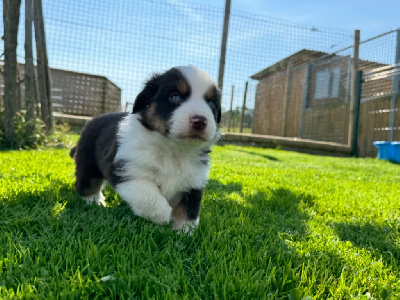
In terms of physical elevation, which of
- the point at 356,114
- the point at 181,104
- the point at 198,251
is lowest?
the point at 198,251

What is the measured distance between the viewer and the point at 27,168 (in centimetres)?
371

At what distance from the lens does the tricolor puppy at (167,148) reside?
6.68 ft

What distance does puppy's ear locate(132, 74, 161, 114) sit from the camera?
2.39 meters

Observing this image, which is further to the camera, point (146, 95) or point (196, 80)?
point (146, 95)

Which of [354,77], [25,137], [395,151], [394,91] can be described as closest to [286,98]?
[354,77]

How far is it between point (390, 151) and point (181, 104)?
8361 mm

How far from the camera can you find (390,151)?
889cm

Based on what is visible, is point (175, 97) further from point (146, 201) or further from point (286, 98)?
point (286, 98)

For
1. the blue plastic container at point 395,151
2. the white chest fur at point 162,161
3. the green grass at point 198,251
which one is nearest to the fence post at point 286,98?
the blue plastic container at point 395,151

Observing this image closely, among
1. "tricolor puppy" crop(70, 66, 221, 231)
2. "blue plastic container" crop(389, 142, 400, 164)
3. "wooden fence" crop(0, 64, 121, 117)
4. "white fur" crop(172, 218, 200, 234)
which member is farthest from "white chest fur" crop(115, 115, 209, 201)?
"wooden fence" crop(0, 64, 121, 117)

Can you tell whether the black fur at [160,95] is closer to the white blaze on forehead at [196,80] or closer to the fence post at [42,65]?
the white blaze on forehead at [196,80]

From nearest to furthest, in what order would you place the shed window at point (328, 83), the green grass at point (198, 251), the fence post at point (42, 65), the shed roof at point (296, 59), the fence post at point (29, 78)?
the green grass at point (198, 251) → the fence post at point (29, 78) → the fence post at point (42, 65) → the shed roof at point (296, 59) → the shed window at point (328, 83)

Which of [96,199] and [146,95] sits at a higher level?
[146,95]

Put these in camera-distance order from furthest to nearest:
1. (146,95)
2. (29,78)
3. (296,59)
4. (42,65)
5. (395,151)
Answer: (296,59) → (395,151) → (42,65) → (29,78) → (146,95)
